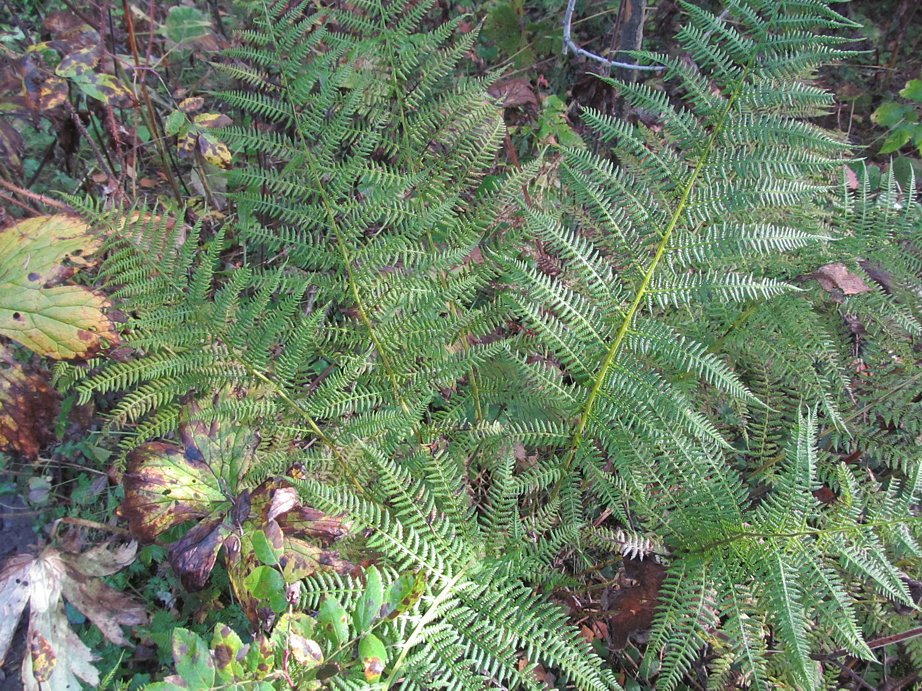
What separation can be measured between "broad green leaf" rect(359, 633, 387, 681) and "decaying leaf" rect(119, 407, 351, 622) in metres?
0.38

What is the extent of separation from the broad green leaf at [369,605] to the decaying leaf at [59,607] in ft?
2.65

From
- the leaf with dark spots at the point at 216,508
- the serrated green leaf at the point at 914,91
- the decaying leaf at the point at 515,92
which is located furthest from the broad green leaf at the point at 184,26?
the serrated green leaf at the point at 914,91

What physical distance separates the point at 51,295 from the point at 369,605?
3.72 feet

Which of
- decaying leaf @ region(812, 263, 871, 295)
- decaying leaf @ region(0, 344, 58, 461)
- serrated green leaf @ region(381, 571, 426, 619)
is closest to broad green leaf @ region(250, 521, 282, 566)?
serrated green leaf @ region(381, 571, 426, 619)

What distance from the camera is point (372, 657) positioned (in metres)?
1.06

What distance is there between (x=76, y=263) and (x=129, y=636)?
1.12 m

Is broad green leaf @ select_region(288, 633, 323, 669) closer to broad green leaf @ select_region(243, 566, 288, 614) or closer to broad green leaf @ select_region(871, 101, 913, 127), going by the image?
broad green leaf @ select_region(243, 566, 288, 614)

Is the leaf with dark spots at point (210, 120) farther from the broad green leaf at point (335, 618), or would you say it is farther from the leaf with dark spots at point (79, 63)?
the broad green leaf at point (335, 618)

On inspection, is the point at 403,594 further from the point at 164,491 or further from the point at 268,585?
the point at 164,491

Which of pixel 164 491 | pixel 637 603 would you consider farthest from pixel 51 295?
pixel 637 603

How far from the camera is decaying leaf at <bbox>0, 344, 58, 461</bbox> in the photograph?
164cm

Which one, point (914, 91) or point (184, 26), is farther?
point (914, 91)

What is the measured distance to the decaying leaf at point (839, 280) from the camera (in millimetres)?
1587

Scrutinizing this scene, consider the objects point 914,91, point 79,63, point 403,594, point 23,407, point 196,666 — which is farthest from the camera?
point 914,91
